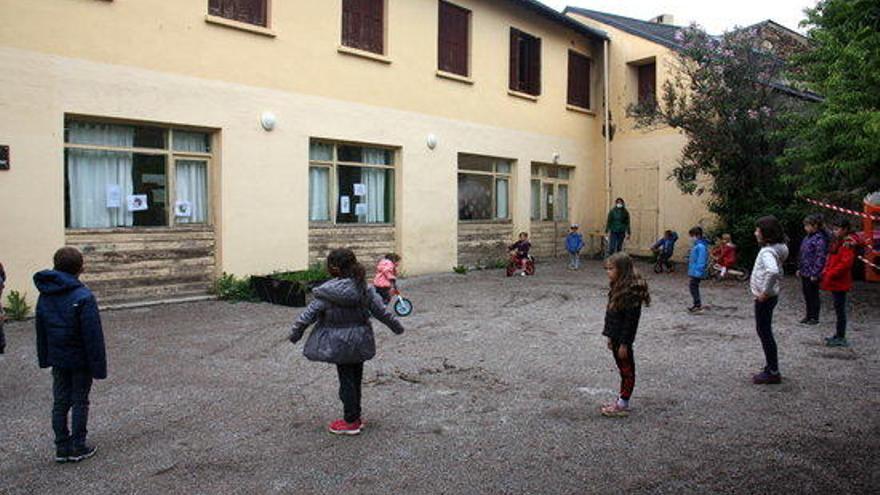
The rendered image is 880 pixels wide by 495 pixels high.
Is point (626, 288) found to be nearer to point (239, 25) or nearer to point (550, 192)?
point (239, 25)

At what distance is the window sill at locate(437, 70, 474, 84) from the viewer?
1562 cm

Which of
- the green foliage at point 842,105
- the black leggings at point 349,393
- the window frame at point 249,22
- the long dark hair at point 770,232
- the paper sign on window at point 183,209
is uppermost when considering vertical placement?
the window frame at point 249,22

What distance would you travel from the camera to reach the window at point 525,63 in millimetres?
17906

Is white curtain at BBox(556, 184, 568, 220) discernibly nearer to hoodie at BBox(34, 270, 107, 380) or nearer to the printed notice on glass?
the printed notice on glass

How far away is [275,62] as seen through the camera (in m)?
12.5

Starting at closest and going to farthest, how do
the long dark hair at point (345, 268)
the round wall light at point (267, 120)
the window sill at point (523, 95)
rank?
the long dark hair at point (345, 268)
the round wall light at point (267, 120)
the window sill at point (523, 95)

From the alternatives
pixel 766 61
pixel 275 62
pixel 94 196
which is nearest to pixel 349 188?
pixel 275 62

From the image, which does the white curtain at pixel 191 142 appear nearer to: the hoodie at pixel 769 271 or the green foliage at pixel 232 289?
the green foliage at pixel 232 289

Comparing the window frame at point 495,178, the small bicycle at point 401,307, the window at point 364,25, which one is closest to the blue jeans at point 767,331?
the small bicycle at point 401,307

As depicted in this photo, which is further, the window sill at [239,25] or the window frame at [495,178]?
the window frame at [495,178]

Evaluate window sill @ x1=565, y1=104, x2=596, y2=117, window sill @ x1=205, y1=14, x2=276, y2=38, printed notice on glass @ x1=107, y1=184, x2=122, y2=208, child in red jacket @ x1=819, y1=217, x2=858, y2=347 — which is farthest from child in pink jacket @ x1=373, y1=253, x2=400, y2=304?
window sill @ x1=565, y1=104, x2=596, y2=117

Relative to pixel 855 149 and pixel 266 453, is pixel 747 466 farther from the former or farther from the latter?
pixel 855 149

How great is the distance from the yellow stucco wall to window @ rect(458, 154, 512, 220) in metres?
3.95

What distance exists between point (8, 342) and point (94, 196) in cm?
288
